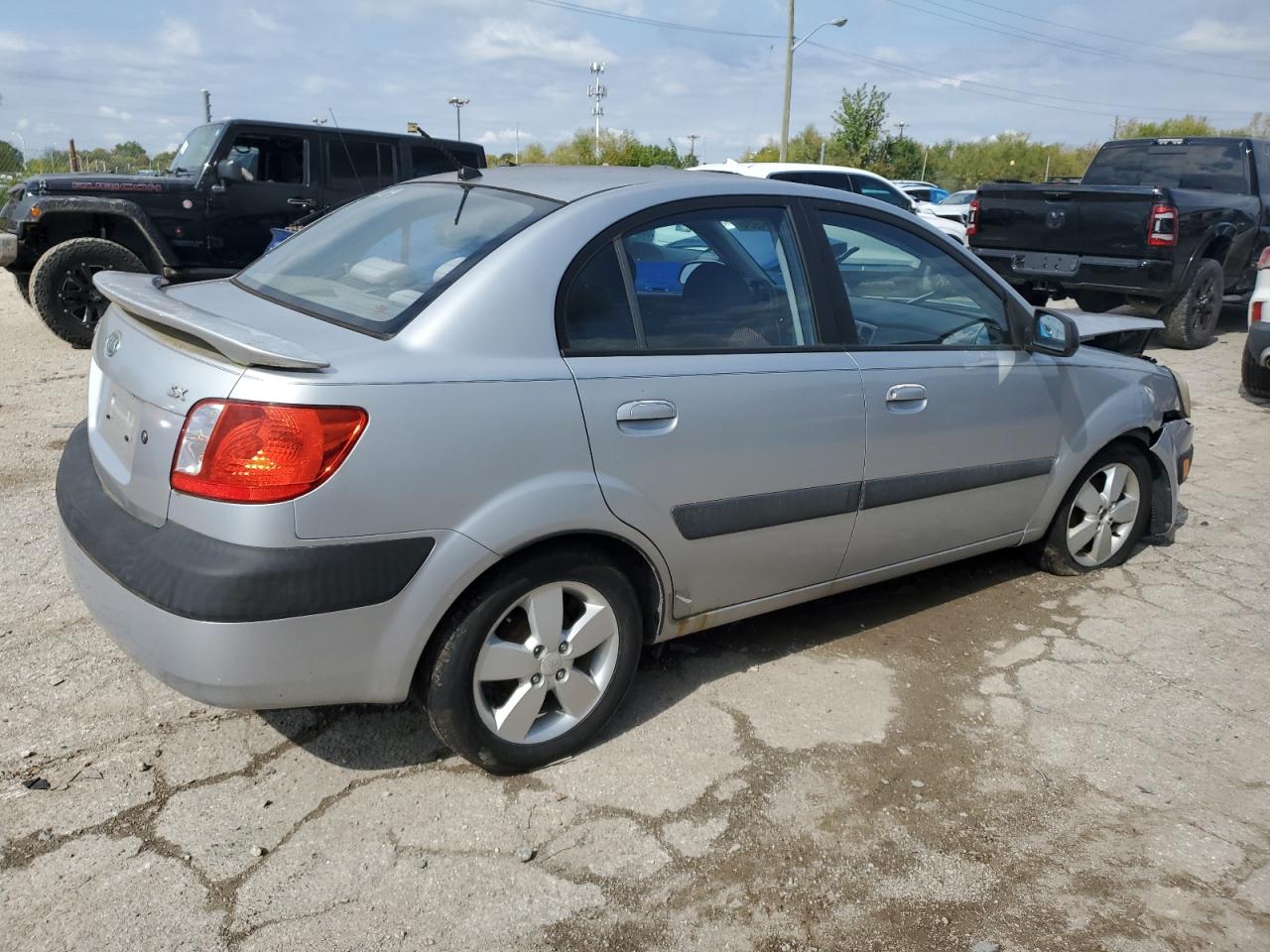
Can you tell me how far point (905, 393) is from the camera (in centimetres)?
336

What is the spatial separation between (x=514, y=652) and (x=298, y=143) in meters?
8.07

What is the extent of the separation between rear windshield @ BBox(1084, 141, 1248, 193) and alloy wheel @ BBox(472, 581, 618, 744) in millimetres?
9972

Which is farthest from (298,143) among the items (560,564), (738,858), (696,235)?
(738,858)

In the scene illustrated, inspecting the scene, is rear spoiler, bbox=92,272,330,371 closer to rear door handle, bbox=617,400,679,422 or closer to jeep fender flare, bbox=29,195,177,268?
rear door handle, bbox=617,400,679,422

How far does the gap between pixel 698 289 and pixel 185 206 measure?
24.1 ft

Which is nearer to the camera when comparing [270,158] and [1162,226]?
[1162,226]

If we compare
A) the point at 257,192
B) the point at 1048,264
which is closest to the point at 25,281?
the point at 257,192

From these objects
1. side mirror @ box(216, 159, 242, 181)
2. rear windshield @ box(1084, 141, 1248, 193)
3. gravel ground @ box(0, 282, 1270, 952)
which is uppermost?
rear windshield @ box(1084, 141, 1248, 193)

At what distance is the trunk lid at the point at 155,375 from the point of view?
2.30 m

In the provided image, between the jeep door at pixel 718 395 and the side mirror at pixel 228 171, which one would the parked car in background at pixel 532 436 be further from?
the side mirror at pixel 228 171

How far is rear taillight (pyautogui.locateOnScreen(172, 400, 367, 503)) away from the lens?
88.0 inches

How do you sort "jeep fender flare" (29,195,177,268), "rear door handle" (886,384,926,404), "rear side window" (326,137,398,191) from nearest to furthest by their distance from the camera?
"rear door handle" (886,384,926,404) < "jeep fender flare" (29,195,177,268) < "rear side window" (326,137,398,191)

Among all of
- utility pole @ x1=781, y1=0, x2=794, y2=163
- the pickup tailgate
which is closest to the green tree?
utility pole @ x1=781, y1=0, x2=794, y2=163

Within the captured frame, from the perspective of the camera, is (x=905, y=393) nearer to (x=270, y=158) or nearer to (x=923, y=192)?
(x=270, y=158)
